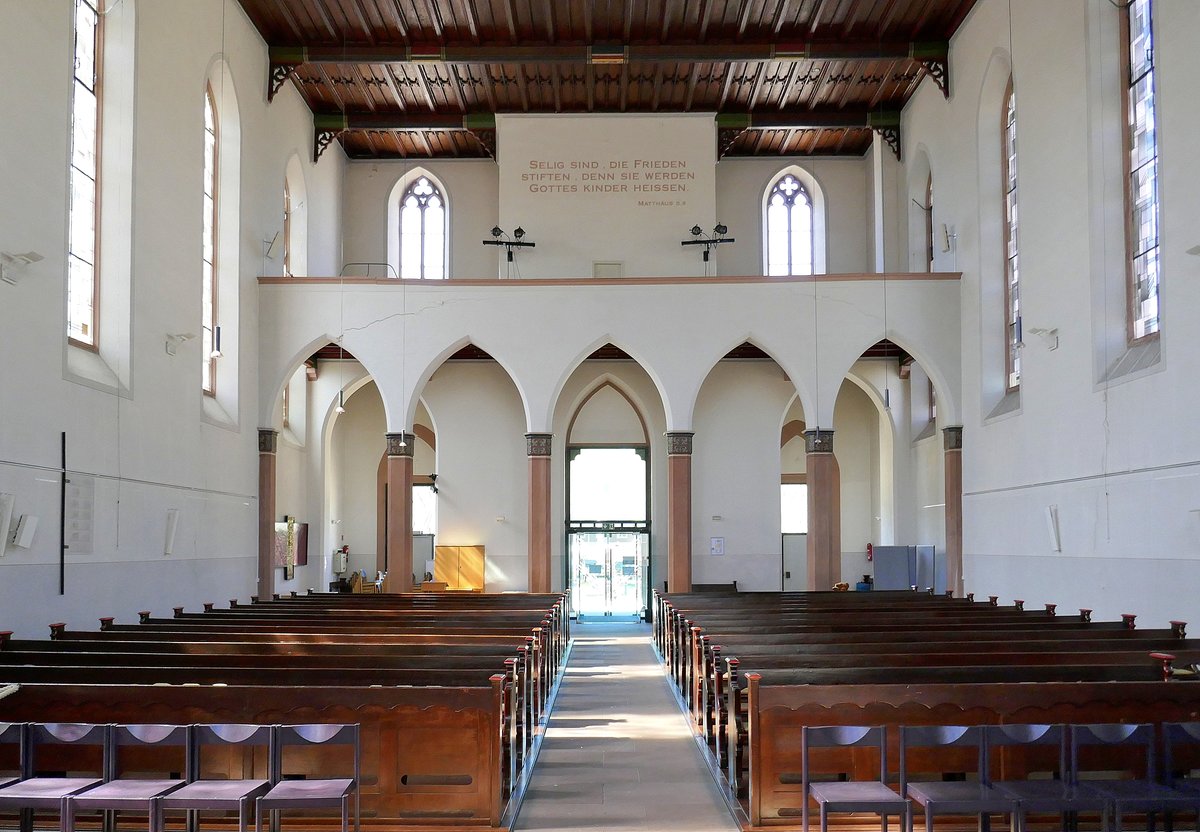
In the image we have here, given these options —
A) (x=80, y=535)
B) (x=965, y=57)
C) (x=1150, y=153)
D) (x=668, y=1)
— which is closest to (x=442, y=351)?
(x=668, y=1)

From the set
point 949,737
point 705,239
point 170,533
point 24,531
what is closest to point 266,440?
point 170,533

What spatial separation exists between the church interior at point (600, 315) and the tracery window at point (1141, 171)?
66mm

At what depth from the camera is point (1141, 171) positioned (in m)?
12.5

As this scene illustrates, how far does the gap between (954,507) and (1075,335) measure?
4.81m

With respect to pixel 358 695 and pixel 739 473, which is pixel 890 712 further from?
pixel 739 473

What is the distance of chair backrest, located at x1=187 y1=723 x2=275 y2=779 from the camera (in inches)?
217

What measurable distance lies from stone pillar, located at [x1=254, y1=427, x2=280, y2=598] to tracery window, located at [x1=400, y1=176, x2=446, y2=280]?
6264 millimetres

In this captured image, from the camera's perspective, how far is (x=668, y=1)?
57.4 ft

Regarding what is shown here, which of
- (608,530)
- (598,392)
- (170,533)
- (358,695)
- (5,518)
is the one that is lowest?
(358,695)

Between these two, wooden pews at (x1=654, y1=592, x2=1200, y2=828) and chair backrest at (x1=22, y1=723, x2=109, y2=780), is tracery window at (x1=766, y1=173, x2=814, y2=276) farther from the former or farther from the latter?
chair backrest at (x1=22, y1=723, x2=109, y2=780)

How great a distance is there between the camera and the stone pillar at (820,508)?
18.3 metres

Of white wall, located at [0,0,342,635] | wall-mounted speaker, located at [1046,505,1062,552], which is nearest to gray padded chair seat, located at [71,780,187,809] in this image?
white wall, located at [0,0,342,635]

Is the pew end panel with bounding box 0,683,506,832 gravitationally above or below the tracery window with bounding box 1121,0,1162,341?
below

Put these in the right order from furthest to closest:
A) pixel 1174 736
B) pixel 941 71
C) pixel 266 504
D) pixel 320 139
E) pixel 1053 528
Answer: pixel 320 139
pixel 941 71
pixel 266 504
pixel 1053 528
pixel 1174 736
